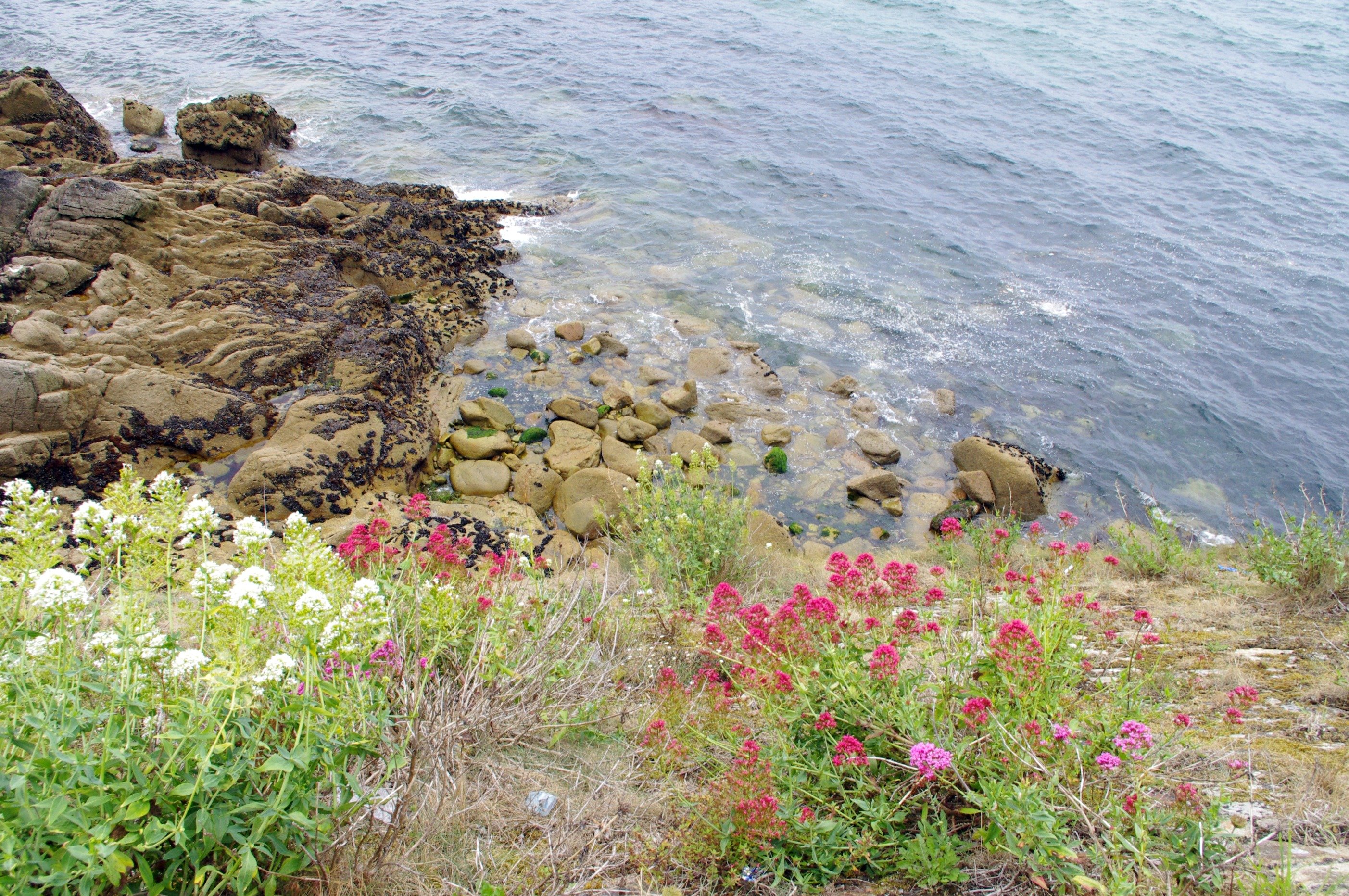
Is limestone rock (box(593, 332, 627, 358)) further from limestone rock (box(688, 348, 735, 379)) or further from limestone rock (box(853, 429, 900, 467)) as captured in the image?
limestone rock (box(853, 429, 900, 467))

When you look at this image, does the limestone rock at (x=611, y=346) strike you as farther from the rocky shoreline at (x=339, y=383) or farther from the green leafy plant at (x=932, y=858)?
the green leafy plant at (x=932, y=858)

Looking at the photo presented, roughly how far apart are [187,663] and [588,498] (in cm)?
683

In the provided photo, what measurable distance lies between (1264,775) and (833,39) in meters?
32.2

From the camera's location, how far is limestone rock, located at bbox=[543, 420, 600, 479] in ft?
32.8

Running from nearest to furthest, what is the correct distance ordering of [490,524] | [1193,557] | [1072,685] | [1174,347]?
[1072,685] < [1193,557] < [490,524] < [1174,347]

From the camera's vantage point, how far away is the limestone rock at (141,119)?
19.1 meters

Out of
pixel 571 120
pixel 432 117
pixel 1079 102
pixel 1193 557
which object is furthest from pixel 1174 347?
pixel 432 117

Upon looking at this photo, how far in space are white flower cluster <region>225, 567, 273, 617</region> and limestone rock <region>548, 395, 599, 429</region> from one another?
27.3 ft

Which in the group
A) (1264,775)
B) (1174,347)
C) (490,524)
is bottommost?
(490,524)

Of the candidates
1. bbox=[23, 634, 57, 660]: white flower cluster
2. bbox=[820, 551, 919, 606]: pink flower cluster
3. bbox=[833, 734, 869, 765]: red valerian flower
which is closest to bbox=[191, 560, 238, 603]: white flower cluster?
bbox=[23, 634, 57, 660]: white flower cluster

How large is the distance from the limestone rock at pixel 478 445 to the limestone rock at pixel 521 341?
263 centimetres

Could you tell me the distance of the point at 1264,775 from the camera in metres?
3.42

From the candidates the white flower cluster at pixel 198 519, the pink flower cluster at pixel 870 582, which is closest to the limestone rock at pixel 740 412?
the pink flower cluster at pixel 870 582

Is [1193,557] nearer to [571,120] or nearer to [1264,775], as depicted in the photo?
[1264,775]
